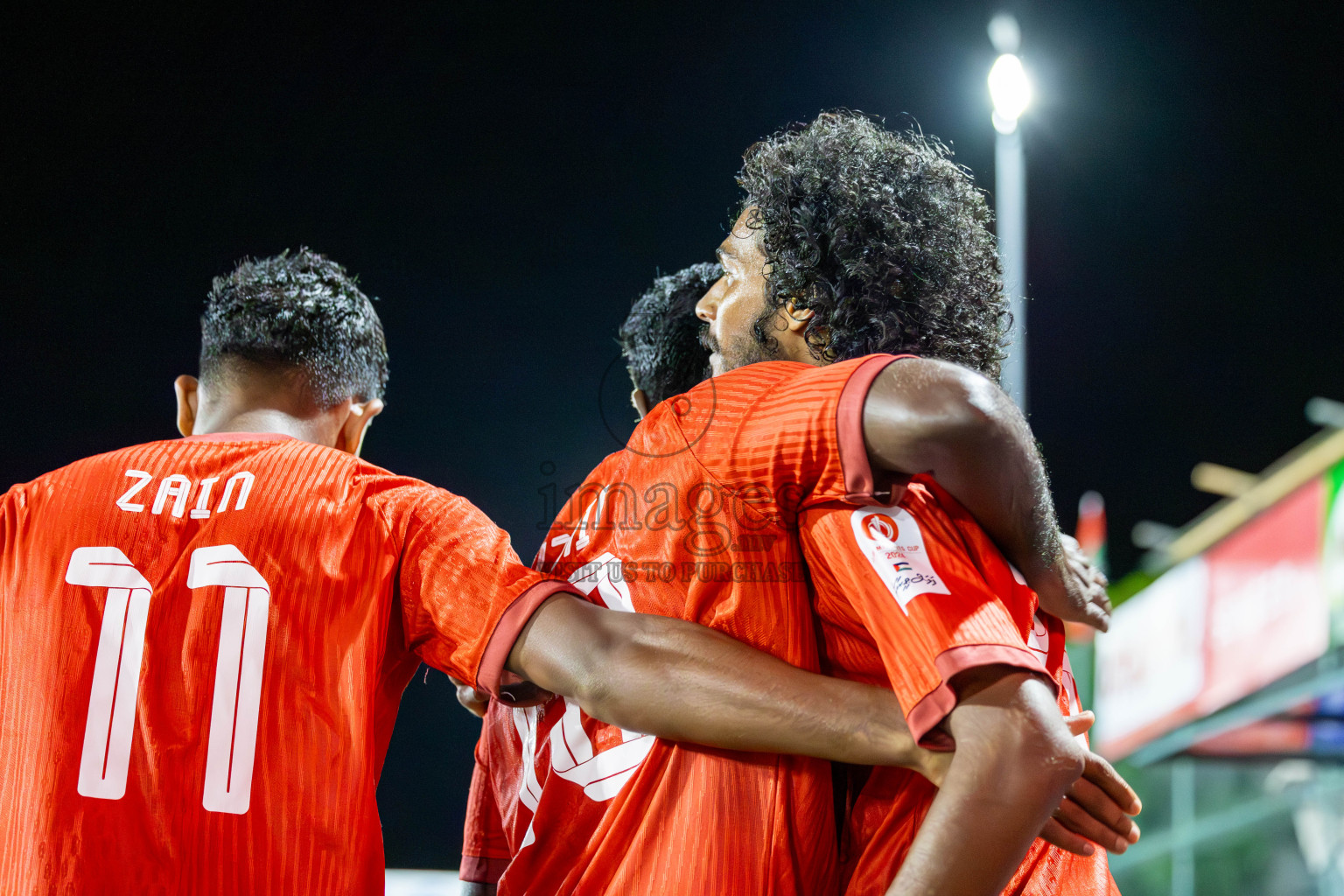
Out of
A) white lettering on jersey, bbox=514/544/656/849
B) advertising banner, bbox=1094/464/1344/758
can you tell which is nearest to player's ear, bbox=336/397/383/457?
white lettering on jersey, bbox=514/544/656/849

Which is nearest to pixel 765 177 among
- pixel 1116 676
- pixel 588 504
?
pixel 588 504

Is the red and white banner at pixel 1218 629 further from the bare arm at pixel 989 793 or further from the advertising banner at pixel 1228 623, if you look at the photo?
the bare arm at pixel 989 793

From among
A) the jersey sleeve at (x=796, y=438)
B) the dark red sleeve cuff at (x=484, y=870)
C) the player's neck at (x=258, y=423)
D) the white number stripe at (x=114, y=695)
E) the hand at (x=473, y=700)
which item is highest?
the jersey sleeve at (x=796, y=438)

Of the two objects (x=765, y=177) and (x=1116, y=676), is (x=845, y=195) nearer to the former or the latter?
(x=765, y=177)

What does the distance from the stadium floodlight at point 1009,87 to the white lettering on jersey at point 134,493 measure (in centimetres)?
576

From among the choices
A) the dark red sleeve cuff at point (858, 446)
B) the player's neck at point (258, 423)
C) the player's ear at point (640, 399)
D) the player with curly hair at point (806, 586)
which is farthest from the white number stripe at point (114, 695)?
the player's ear at point (640, 399)

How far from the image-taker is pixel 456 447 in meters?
7.28

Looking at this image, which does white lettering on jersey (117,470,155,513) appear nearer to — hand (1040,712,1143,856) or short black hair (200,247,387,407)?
short black hair (200,247,387,407)

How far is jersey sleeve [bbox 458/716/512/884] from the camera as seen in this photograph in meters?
1.91

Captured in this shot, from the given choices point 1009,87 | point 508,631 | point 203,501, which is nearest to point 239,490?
point 203,501

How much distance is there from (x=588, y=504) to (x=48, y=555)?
0.95 m

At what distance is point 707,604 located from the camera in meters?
1.47

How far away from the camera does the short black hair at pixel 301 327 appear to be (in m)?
2.23

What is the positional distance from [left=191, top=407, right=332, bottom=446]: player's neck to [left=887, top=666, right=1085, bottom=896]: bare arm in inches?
62.2
